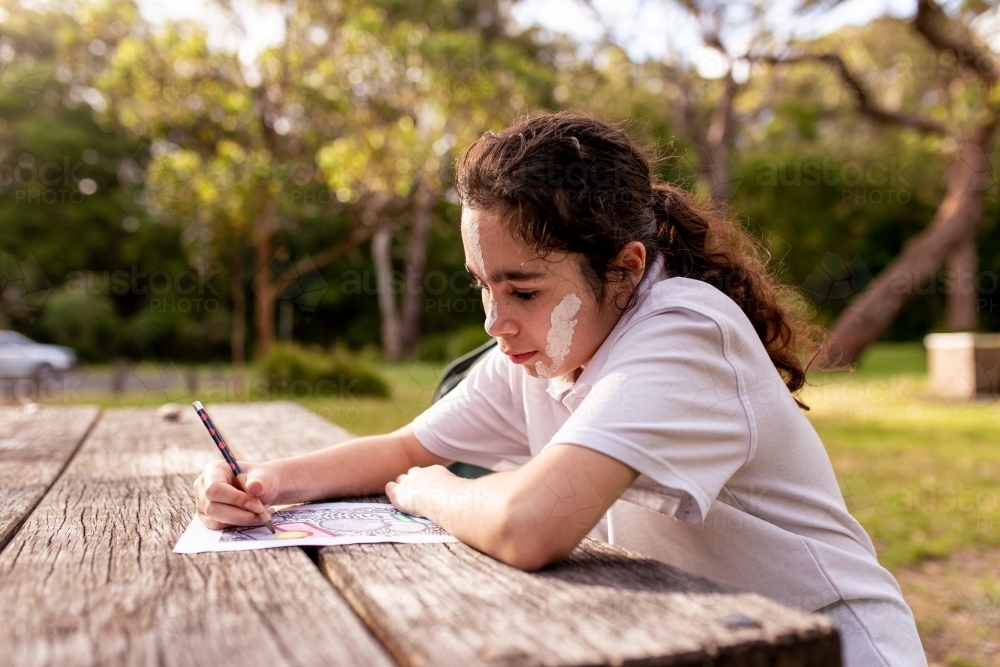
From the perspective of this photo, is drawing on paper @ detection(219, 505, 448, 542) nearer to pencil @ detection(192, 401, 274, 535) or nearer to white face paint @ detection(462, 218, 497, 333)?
pencil @ detection(192, 401, 274, 535)

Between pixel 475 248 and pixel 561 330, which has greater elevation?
pixel 475 248

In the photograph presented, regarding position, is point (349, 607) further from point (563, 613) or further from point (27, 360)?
point (27, 360)

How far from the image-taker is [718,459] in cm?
118

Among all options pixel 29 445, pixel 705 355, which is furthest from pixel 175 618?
pixel 29 445

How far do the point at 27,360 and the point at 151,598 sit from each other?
17539mm

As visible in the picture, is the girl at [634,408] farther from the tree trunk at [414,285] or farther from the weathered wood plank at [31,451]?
the tree trunk at [414,285]

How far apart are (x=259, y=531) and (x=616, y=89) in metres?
16.9

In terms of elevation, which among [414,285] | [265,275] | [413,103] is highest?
[413,103]

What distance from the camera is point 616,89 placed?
17188 mm

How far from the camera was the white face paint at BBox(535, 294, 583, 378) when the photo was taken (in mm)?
1401

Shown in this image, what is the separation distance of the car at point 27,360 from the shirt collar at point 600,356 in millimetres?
16065

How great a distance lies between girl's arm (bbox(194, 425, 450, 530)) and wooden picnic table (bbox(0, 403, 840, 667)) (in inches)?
2.9

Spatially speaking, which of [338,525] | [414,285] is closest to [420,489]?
[338,525]

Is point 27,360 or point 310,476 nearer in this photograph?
point 310,476
